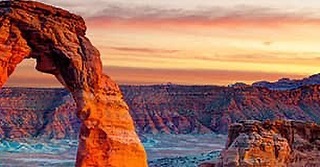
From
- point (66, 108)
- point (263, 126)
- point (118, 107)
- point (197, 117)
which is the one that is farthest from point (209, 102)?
point (263, 126)

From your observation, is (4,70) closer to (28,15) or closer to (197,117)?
(28,15)

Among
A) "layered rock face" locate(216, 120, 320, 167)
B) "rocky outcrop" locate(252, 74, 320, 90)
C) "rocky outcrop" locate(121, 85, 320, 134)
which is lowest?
"layered rock face" locate(216, 120, 320, 167)

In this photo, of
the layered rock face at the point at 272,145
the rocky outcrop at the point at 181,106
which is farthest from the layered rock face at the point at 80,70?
the rocky outcrop at the point at 181,106

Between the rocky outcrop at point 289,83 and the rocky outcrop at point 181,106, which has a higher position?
the rocky outcrop at point 289,83

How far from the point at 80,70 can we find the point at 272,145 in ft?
34.8

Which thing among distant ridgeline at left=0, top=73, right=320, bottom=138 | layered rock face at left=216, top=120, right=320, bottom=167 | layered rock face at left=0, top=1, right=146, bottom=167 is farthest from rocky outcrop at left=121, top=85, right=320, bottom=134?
layered rock face at left=216, top=120, right=320, bottom=167

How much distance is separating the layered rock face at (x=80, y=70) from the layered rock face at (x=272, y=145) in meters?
8.80

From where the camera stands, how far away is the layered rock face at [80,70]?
26.4m

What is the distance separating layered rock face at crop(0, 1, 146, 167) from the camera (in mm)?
26438

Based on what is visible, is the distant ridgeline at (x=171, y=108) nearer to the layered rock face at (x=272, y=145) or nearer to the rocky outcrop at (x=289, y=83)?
the rocky outcrop at (x=289, y=83)

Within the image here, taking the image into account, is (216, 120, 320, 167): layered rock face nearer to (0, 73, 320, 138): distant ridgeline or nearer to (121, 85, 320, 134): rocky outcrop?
(0, 73, 320, 138): distant ridgeline

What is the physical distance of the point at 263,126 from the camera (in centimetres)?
1955

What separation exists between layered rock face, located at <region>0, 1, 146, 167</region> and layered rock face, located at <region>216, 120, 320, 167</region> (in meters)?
8.80

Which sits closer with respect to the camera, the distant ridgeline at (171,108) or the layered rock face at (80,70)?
the layered rock face at (80,70)
